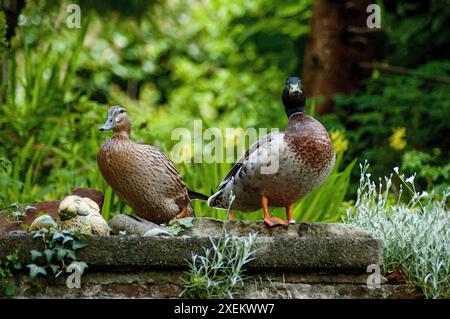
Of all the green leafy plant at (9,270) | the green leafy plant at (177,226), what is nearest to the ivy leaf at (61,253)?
the green leafy plant at (9,270)

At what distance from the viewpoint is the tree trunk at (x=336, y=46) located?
764 centimetres

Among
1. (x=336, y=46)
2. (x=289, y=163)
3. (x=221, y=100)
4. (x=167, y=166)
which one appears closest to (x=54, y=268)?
(x=167, y=166)

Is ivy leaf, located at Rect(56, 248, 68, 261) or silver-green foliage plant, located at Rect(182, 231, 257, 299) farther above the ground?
ivy leaf, located at Rect(56, 248, 68, 261)

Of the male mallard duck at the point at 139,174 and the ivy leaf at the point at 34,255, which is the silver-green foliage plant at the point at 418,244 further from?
the ivy leaf at the point at 34,255

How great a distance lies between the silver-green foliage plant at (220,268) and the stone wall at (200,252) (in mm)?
44

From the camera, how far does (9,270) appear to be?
3.41 m

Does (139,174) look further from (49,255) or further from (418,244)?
(418,244)

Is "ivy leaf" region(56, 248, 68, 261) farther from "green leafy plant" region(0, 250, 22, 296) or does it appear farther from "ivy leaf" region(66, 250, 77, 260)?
"green leafy plant" region(0, 250, 22, 296)

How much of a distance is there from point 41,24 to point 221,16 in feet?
13.6

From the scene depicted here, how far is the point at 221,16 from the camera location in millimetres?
11938

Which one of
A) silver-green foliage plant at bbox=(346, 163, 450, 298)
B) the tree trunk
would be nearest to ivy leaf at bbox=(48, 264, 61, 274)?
silver-green foliage plant at bbox=(346, 163, 450, 298)

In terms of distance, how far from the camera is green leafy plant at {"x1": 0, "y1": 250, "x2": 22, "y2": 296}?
341 cm

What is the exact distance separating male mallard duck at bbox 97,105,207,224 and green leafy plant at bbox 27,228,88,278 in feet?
1.64
